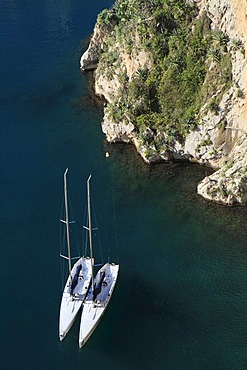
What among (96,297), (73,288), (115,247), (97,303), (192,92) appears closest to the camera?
(97,303)

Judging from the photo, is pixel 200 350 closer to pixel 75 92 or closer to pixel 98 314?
pixel 98 314

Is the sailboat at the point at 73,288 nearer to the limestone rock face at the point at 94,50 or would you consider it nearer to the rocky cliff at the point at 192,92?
the rocky cliff at the point at 192,92

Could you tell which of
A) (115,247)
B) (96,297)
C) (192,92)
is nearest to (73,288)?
(96,297)

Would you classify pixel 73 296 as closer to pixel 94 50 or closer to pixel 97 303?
pixel 97 303

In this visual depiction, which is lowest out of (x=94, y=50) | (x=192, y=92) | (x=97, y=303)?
(x=97, y=303)

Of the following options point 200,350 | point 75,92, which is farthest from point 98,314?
point 75,92

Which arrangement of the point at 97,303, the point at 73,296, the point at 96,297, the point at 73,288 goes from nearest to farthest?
the point at 97,303 < the point at 73,296 < the point at 96,297 < the point at 73,288

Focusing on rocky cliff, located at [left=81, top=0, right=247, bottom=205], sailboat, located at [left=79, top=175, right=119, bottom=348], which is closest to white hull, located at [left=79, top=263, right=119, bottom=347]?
sailboat, located at [left=79, top=175, right=119, bottom=348]
